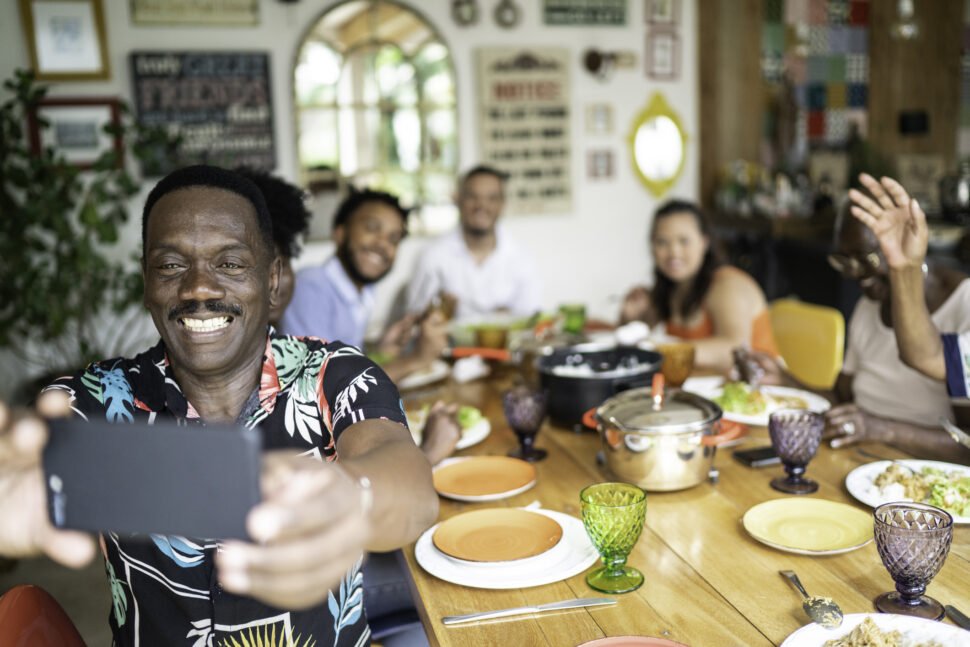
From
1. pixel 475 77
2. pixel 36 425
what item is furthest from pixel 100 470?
pixel 475 77

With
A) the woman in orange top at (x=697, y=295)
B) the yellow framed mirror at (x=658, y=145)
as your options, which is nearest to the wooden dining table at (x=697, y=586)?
the woman in orange top at (x=697, y=295)

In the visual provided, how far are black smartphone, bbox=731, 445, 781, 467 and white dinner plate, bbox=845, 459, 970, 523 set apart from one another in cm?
16

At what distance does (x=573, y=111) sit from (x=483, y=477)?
3.79 metres

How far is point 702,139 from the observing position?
17.8ft

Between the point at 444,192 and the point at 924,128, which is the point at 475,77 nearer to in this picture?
the point at 444,192

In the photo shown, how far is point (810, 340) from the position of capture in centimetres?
292

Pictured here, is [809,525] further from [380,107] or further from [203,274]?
[380,107]

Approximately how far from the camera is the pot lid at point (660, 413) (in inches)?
59.4

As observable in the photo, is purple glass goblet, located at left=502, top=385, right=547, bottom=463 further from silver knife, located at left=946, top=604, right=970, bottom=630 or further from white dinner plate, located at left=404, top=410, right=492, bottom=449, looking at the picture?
silver knife, located at left=946, top=604, right=970, bottom=630

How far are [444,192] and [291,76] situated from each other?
1.08 meters

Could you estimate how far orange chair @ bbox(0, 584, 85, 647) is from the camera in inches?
43.3

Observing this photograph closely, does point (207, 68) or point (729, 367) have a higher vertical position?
point (207, 68)

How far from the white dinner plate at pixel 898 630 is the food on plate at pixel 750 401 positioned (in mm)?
959

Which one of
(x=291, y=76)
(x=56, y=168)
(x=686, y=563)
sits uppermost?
(x=291, y=76)
